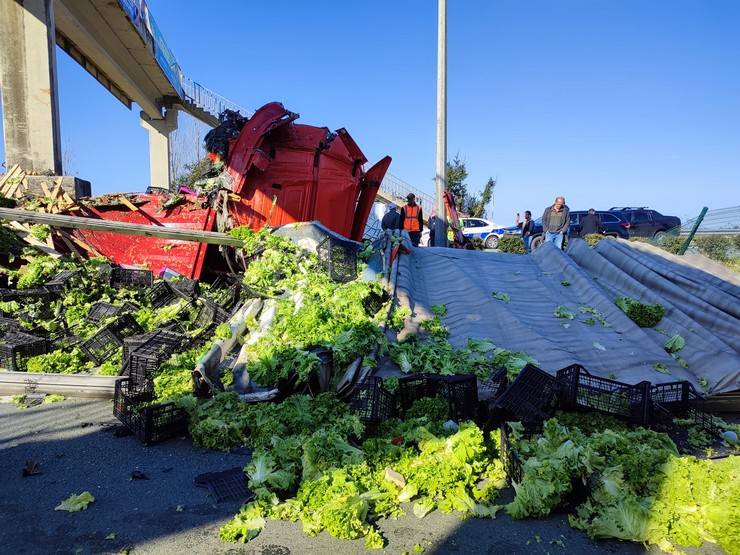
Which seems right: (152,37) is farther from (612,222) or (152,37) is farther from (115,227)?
(612,222)

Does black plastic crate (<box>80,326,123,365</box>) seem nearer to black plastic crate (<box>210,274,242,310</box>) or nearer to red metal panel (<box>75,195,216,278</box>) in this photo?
black plastic crate (<box>210,274,242,310</box>)

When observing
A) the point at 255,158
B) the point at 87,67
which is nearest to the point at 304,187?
the point at 255,158

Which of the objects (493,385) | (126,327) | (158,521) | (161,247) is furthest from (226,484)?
(161,247)

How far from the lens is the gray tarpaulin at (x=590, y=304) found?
5570 mm

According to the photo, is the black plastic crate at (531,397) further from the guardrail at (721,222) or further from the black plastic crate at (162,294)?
the guardrail at (721,222)

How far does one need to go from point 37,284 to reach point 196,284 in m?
2.35

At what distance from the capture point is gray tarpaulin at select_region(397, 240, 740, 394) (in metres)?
5.57

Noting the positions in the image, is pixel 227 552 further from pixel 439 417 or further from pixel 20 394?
pixel 20 394

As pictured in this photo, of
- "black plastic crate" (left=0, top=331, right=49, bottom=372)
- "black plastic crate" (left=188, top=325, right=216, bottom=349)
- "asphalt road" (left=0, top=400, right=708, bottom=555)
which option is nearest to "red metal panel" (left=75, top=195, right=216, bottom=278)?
"black plastic crate" (left=188, top=325, right=216, bottom=349)

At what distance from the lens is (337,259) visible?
24.4 feet

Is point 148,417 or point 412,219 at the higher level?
point 412,219

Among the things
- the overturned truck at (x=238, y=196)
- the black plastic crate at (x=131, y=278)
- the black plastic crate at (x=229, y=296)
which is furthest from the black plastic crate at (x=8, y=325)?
the overturned truck at (x=238, y=196)

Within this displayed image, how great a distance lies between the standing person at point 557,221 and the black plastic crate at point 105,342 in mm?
Result: 9211

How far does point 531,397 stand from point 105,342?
5.09m
